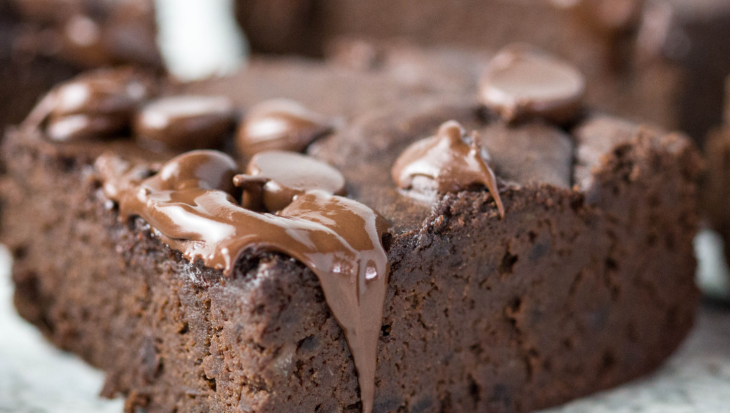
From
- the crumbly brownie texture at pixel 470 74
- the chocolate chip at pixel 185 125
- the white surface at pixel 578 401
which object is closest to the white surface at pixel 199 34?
the crumbly brownie texture at pixel 470 74

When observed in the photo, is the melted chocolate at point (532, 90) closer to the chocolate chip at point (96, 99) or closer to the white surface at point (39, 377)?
the chocolate chip at point (96, 99)

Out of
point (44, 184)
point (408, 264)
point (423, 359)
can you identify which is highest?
point (408, 264)

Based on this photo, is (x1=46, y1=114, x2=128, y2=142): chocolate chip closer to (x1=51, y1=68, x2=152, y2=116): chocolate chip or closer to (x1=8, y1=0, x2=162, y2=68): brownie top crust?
(x1=51, y1=68, x2=152, y2=116): chocolate chip

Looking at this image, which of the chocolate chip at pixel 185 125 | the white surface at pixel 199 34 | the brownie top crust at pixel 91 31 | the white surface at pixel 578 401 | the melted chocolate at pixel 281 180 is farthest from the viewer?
the white surface at pixel 199 34

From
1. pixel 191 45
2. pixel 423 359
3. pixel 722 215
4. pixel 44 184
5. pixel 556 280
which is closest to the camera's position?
pixel 423 359

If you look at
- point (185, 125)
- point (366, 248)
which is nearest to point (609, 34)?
point (185, 125)

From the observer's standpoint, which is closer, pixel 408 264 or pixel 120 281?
pixel 408 264

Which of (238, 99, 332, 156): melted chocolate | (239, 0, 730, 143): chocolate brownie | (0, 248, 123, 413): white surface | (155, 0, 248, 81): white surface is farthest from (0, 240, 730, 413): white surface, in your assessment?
(155, 0, 248, 81): white surface

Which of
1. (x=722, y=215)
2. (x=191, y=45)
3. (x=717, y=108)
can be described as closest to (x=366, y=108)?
(x=722, y=215)

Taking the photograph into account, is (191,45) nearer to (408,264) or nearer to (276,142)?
(276,142)
